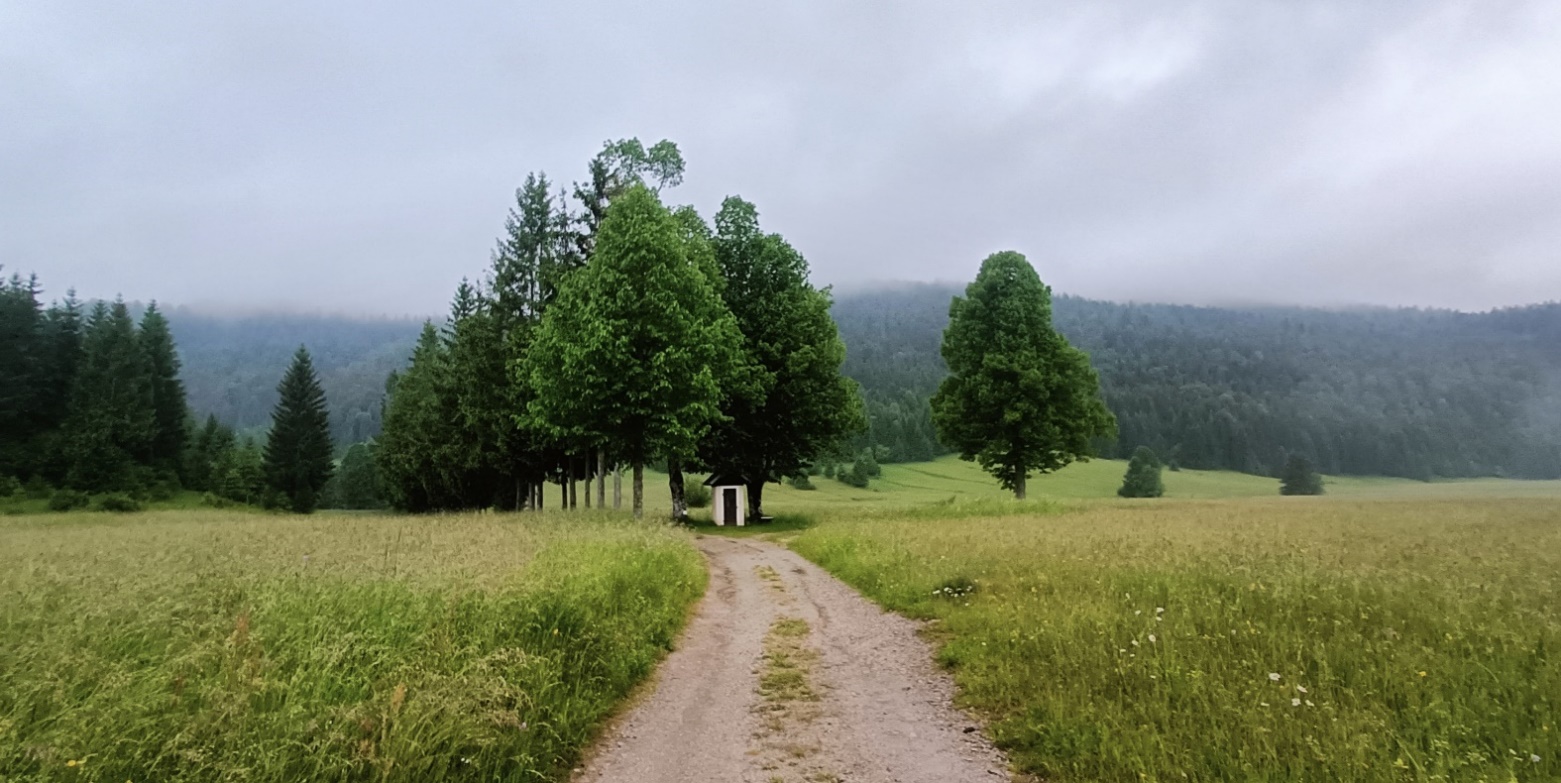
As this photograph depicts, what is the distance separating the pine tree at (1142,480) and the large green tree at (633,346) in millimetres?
64179

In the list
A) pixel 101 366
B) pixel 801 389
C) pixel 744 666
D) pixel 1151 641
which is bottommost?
pixel 744 666

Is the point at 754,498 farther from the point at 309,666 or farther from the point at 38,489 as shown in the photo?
the point at 38,489

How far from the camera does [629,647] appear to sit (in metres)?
9.47

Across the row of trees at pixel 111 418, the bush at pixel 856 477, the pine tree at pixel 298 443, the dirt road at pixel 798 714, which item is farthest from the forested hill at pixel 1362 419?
the row of trees at pixel 111 418

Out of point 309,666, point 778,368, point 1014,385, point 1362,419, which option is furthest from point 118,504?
point 1362,419

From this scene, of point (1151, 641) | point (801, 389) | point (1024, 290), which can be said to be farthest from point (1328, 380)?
point (1151, 641)

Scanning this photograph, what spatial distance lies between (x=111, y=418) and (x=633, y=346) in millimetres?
53532

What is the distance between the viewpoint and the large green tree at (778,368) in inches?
1532

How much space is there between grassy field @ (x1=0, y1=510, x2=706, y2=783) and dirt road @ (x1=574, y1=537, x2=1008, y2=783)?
59 cm

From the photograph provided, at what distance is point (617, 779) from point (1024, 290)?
40869 mm

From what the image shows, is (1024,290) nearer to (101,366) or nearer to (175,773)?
(175,773)

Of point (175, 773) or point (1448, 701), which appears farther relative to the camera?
point (1448, 701)

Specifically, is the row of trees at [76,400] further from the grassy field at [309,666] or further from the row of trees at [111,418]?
the grassy field at [309,666]

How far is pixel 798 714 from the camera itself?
7.74 metres
